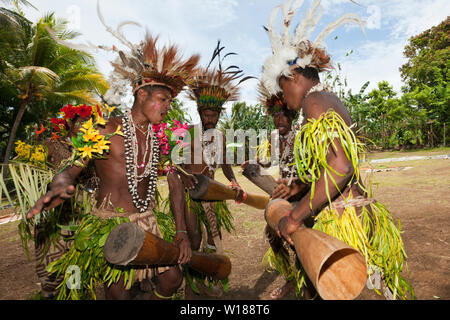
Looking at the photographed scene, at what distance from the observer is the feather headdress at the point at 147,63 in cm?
246

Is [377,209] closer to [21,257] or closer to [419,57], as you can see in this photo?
[21,257]

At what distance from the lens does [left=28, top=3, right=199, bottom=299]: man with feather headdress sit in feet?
6.73

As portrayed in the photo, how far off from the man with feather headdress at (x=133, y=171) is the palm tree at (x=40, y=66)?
1235cm

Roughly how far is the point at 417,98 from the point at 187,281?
26238 mm

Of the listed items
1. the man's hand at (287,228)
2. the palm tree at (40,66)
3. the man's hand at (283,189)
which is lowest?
the man's hand at (287,228)

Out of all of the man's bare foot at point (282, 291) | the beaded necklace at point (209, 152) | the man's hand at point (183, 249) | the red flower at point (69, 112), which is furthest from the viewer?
the beaded necklace at point (209, 152)

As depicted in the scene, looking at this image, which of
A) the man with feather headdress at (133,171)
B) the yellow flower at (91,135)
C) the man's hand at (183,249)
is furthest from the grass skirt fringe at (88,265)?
the yellow flower at (91,135)

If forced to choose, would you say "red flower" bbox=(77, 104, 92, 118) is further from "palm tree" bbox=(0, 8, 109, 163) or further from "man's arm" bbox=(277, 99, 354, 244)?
"palm tree" bbox=(0, 8, 109, 163)

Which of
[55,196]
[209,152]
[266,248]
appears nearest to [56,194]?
[55,196]

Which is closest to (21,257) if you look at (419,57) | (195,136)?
(195,136)

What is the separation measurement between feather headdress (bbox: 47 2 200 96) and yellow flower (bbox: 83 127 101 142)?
2.15ft

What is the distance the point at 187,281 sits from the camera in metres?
2.91

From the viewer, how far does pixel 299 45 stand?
6.66ft

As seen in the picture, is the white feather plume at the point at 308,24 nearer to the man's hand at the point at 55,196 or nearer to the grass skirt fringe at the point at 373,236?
the grass skirt fringe at the point at 373,236
